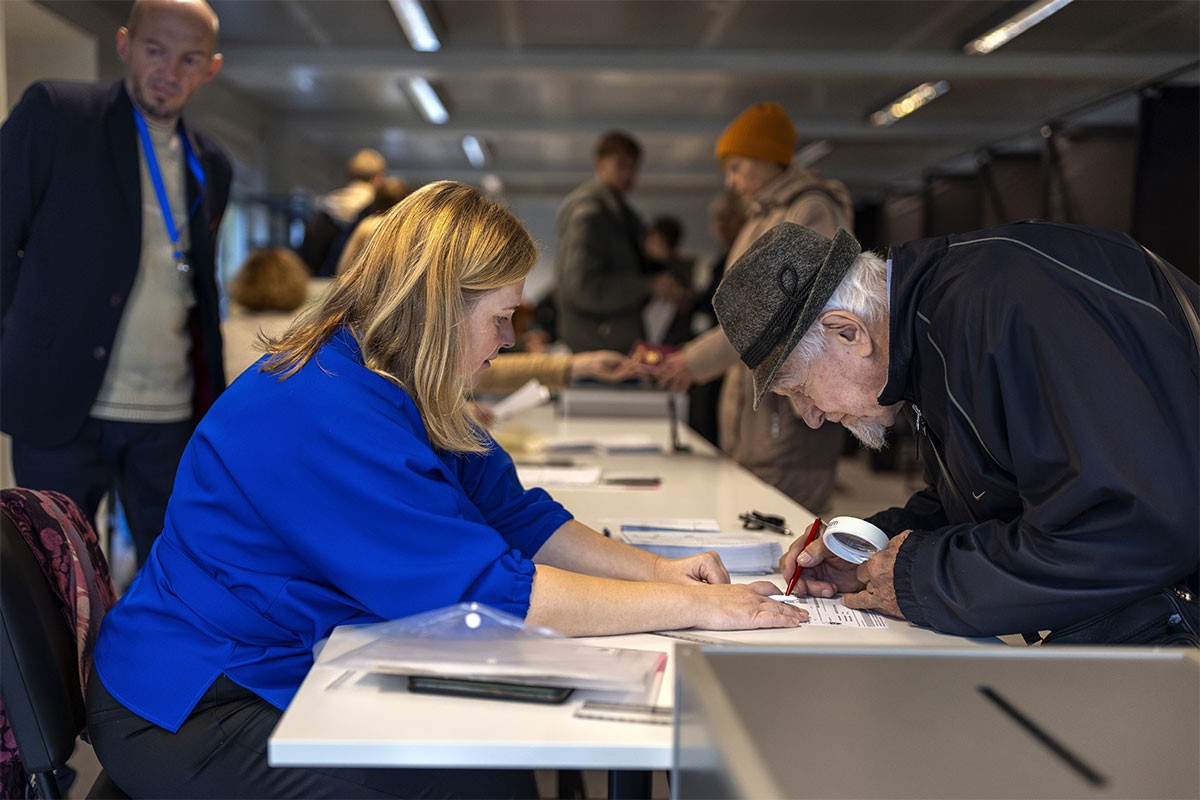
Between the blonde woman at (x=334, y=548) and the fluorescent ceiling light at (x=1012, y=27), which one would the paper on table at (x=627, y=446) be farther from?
the fluorescent ceiling light at (x=1012, y=27)

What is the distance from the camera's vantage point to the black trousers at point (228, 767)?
4.56ft

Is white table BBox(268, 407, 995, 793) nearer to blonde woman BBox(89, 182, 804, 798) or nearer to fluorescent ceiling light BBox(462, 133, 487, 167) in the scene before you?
blonde woman BBox(89, 182, 804, 798)

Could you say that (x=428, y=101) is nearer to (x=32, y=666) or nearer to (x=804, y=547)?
(x=804, y=547)

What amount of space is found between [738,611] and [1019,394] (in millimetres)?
471

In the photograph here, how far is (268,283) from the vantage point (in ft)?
13.4

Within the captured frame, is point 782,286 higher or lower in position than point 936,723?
higher

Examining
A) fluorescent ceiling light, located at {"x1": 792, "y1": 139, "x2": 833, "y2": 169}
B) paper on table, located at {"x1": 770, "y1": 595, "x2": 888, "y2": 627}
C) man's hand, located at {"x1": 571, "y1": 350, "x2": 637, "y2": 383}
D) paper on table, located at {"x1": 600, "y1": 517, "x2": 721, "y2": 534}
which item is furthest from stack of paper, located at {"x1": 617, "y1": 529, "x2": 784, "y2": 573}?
fluorescent ceiling light, located at {"x1": 792, "y1": 139, "x2": 833, "y2": 169}

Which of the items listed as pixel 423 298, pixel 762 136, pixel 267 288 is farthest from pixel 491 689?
pixel 267 288

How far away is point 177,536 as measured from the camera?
1.49 meters

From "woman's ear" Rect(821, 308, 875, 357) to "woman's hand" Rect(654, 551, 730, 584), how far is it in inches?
16.1

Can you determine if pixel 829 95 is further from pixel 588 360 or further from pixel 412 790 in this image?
pixel 412 790

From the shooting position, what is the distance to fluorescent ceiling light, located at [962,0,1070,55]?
14.9ft

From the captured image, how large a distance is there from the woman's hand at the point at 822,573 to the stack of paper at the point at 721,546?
0.37 feet

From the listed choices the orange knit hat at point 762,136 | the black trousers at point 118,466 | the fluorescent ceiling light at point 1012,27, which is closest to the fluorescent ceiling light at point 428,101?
the fluorescent ceiling light at point 1012,27
